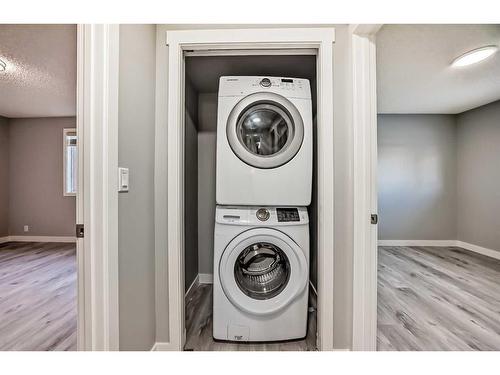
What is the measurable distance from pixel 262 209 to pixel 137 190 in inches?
29.4

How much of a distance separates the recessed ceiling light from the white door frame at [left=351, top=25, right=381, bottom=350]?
1.60 m

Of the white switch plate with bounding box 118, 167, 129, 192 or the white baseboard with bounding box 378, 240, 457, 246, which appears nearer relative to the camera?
the white switch plate with bounding box 118, 167, 129, 192

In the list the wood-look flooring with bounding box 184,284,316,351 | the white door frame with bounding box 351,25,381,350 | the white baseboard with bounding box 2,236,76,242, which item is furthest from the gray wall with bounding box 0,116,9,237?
the white door frame with bounding box 351,25,381,350

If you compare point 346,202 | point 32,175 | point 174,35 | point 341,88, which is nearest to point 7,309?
point 174,35

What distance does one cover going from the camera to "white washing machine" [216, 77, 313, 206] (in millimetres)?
1568

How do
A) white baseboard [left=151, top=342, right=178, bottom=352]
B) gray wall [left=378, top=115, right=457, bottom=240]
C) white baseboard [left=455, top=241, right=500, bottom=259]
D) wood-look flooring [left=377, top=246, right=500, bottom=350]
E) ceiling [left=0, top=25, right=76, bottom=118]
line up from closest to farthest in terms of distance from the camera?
white baseboard [left=151, top=342, right=178, bottom=352]
wood-look flooring [left=377, top=246, right=500, bottom=350]
ceiling [left=0, top=25, right=76, bottom=118]
white baseboard [left=455, top=241, right=500, bottom=259]
gray wall [left=378, top=115, right=457, bottom=240]

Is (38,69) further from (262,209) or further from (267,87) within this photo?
(262,209)

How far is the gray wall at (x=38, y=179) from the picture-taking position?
4.43 m

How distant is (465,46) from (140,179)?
2715mm

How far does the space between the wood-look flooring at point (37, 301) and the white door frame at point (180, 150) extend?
32.8 inches

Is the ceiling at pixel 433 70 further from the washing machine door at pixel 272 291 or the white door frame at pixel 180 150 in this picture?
the washing machine door at pixel 272 291

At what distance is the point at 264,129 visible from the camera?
1.68 m

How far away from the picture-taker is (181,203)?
1.42 meters

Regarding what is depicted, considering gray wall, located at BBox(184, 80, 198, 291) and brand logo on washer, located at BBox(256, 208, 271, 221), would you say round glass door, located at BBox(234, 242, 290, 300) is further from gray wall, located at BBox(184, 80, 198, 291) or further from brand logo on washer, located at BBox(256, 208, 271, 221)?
gray wall, located at BBox(184, 80, 198, 291)
